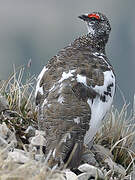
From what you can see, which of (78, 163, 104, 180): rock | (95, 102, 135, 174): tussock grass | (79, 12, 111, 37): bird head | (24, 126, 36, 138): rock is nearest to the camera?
(78, 163, 104, 180): rock

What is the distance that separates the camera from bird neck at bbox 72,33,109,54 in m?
7.70

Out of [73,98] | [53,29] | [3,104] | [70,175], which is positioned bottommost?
[53,29]

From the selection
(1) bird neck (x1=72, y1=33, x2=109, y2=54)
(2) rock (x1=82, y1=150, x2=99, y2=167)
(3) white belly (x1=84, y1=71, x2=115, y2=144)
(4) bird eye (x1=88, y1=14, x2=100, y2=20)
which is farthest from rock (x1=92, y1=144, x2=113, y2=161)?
(4) bird eye (x1=88, y1=14, x2=100, y2=20)

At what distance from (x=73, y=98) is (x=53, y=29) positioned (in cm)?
14267

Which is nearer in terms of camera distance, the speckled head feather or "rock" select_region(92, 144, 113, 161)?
"rock" select_region(92, 144, 113, 161)

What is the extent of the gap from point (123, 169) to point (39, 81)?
120cm

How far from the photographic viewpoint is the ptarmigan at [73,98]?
6055 millimetres

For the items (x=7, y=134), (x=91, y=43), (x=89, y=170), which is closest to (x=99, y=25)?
(x=91, y=43)

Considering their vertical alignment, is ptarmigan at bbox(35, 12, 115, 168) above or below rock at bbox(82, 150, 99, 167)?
above

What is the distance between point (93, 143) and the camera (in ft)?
23.4

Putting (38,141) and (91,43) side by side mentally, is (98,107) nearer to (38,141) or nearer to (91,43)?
(38,141)

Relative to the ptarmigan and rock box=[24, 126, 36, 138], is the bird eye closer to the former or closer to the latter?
the ptarmigan

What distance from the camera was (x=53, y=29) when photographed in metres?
148

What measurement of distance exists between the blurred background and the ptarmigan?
12032 centimetres
